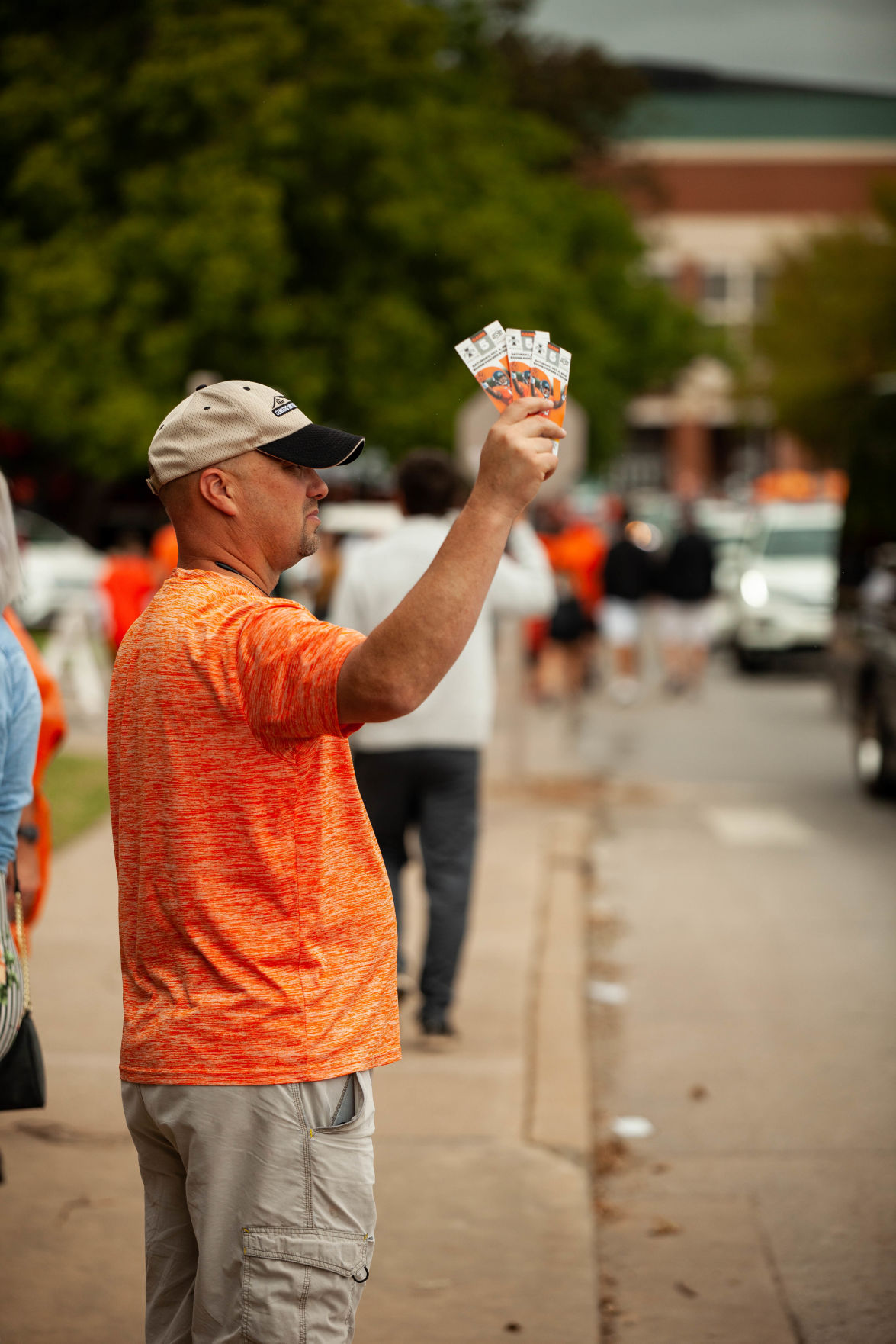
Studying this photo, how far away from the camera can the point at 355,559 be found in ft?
19.4

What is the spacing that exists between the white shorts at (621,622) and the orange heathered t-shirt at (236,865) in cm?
1623

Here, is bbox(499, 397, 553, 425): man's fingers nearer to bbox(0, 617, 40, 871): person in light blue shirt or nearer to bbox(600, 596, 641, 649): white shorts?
bbox(0, 617, 40, 871): person in light blue shirt

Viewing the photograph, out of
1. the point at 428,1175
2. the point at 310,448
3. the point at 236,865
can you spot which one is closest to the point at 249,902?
the point at 236,865

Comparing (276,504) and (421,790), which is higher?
(276,504)

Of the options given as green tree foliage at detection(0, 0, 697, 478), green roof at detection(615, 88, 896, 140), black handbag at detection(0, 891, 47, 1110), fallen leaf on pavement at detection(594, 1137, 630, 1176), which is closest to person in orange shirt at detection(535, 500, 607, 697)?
green tree foliage at detection(0, 0, 697, 478)

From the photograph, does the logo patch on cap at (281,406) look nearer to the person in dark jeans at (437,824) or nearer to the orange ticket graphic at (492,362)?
the orange ticket graphic at (492,362)

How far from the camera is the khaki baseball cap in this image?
2.46m

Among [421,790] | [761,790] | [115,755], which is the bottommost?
[761,790]

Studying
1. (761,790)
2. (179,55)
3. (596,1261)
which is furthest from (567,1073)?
(179,55)

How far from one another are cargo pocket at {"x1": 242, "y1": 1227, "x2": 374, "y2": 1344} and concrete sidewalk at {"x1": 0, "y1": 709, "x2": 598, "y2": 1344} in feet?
4.58

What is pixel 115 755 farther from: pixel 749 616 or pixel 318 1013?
pixel 749 616

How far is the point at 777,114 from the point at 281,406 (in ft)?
336

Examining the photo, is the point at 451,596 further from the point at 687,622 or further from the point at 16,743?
the point at 687,622

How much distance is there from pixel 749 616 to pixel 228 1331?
19.7m
